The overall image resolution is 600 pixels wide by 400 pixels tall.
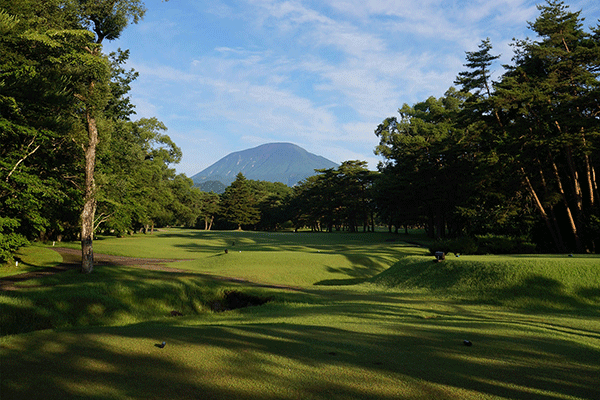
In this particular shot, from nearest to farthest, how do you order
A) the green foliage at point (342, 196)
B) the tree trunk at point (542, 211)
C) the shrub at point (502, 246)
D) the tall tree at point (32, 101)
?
1. the tall tree at point (32, 101)
2. the shrub at point (502, 246)
3. the tree trunk at point (542, 211)
4. the green foliage at point (342, 196)

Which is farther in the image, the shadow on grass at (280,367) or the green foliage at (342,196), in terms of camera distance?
the green foliage at (342,196)

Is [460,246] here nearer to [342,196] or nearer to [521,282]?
[521,282]

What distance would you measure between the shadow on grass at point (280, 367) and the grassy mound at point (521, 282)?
744 centimetres

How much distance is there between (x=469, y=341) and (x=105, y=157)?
104ft

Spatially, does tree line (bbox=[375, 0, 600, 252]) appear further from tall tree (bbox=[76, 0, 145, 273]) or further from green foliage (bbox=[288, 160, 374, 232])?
green foliage (bbox=[288, 160, 374, 232])

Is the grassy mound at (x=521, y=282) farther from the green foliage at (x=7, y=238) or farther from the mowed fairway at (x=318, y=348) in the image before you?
the green foliage at (x=7, y=238)

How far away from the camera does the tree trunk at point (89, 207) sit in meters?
18.3

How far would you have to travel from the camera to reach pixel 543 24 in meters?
28.7

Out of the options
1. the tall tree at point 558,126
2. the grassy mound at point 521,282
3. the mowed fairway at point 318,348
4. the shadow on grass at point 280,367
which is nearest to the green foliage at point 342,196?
the tall tree at point 558,126

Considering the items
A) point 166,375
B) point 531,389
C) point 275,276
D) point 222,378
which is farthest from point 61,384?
point 275,276

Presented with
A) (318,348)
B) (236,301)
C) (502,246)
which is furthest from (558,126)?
(318,348)

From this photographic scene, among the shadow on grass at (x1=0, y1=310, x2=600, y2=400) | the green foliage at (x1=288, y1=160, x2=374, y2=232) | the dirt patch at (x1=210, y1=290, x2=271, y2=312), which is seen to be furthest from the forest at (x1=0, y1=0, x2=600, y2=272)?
the green foliage at (x1=288, y1=160, x2=374, y2=232)

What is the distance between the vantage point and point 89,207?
63.5 feet

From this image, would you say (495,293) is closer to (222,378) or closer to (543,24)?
(222,378)
